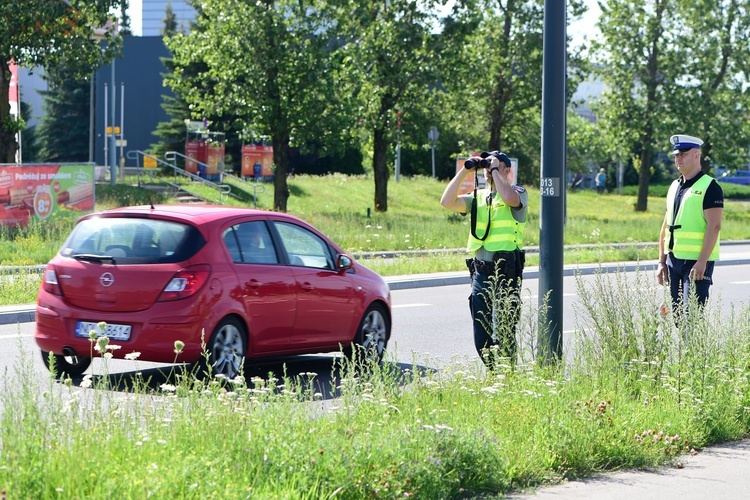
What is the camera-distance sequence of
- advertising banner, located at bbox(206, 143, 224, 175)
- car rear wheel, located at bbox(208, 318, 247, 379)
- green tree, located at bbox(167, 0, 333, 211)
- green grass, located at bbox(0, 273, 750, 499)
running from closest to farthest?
green grass, located at bbox(0, 273, 750, 499) → car rear wheel, located at bbox(208, 318, 247, 379) → green tree, located at bbox(167, 0, 333, 211) → advertising banner, located at bbox(206, 143, 224, 175)

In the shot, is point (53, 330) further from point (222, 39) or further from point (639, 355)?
point (222, 39)

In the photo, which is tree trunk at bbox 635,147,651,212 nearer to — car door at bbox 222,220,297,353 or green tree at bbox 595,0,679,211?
green tree at bbox 595,0,679,211

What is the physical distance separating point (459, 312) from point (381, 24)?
26.5 m

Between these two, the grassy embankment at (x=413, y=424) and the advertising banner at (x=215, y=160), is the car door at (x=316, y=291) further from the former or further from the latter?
the advertising banner at (x=215, y=160)

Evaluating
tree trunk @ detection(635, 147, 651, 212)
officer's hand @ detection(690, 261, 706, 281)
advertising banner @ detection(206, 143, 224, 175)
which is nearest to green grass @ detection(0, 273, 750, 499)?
officer's hand @ detection(690, 261, 706, 281)

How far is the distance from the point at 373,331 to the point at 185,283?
2.52 m

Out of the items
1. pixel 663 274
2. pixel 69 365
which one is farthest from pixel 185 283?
pixel 663 274

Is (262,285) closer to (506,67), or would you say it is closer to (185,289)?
(185,289)

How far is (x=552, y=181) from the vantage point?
8719 millimetres

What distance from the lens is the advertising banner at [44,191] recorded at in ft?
86.3

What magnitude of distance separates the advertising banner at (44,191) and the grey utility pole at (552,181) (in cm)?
1944

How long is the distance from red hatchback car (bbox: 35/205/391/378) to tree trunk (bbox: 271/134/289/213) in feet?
95.2

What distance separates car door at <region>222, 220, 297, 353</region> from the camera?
9.62 m

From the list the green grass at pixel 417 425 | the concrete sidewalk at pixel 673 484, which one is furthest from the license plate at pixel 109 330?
the concrete sidewalk at pixel 673 484
